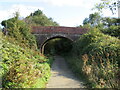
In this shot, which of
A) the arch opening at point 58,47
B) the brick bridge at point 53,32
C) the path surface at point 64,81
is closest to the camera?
the path surface at point 64,81

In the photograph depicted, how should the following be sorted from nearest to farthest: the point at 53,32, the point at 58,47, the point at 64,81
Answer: the point at 64,81 < the point at 53,32 < the point at 58,47

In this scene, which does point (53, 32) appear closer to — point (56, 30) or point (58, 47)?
point (56, 30)

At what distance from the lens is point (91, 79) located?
623cm

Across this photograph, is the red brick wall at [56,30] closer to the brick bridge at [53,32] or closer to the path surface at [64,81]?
the brick bridge at [53,32]

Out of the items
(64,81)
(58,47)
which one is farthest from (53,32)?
(58,47)

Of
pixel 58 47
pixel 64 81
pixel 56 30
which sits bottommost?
pixel 58 47

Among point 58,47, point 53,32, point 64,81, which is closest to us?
point 64,81

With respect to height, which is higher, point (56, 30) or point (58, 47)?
point (56, 30)

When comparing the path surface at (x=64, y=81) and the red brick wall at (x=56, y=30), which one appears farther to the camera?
the red brick wall at (x=56, y=30)

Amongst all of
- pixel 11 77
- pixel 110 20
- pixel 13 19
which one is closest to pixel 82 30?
pixel 13 19

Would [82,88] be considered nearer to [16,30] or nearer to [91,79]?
[91,79]

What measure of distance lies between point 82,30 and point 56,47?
1516 centimetres

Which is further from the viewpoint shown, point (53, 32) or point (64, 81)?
point (53, 32)

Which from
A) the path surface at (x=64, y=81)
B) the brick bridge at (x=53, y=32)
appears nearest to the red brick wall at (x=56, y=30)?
the brick bridge at (x=53, y=32)
